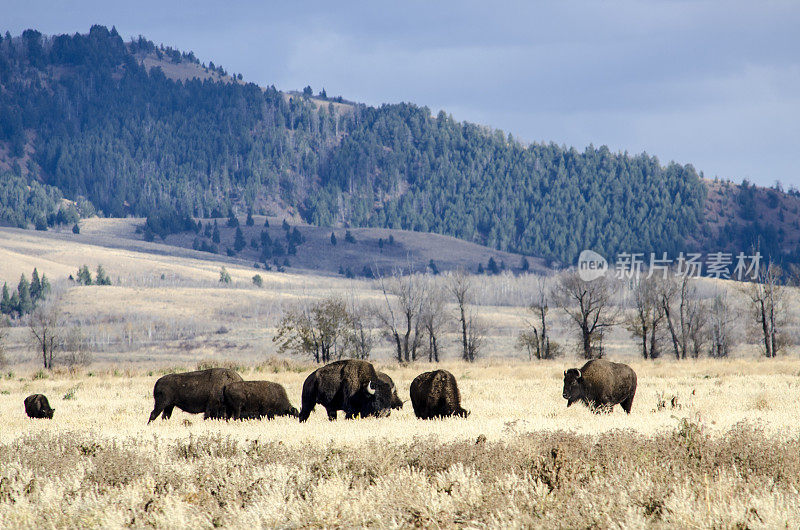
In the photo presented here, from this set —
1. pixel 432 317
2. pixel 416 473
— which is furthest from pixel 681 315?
pixel 416 473

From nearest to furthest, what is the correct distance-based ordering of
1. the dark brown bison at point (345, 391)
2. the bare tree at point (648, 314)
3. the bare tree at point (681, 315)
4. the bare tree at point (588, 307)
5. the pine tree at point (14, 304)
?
the dark brown bison at point (345, 391), the bare tree at point (588, 307), the bare tree at point (648, 314), the bare tree at point (681, 315), the pine tree at point (14, 304)

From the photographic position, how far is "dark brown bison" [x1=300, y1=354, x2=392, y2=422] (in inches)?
723

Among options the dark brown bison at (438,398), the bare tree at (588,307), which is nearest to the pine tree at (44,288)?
the bare tree at (588,307)

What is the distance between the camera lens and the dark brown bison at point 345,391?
18.4 m

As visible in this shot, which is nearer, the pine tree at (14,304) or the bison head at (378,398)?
the bison head at (378,398)

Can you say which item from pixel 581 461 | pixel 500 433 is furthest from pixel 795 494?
pixel 500 433

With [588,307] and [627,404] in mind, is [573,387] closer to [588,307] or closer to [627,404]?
[627,404]

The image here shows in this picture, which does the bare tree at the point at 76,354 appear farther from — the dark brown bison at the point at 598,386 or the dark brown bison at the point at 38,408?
the dark brown bison at the point at 598,386

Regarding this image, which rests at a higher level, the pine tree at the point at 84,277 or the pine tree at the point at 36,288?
the pine tree at the point at 84,277

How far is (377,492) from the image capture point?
960 cm

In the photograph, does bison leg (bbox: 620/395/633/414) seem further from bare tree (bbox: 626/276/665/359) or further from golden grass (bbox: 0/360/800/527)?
bare tree (bbox: 626/276/665/359)

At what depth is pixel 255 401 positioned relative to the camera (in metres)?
19.1

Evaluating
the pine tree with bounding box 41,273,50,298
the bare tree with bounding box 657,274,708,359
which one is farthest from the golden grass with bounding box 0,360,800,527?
the pine tree with bounding box 41,273,50,298

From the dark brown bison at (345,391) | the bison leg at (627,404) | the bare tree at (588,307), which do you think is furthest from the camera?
the bare tree at (588,307)
